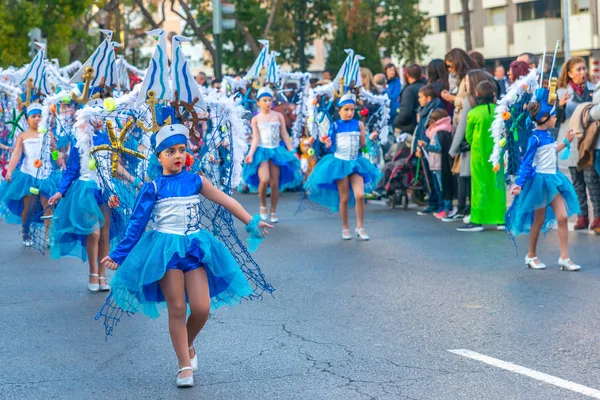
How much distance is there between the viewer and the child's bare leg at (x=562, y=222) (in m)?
10.6

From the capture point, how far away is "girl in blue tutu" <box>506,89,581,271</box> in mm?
10656

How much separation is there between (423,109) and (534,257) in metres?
5.16

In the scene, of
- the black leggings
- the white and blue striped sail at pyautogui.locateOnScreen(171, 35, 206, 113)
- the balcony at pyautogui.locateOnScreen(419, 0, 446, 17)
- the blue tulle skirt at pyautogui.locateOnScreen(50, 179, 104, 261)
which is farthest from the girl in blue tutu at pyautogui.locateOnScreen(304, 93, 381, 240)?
the balcony at pyautogui.locateOnScreen(419, 0, 446, 17)

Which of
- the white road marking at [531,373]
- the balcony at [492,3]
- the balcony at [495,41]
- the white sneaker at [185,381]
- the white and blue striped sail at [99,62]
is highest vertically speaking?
the balcony at [492,3]

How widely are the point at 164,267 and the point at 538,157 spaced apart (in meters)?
5.05

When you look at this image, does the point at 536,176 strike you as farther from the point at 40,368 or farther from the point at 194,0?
the point at 194,0

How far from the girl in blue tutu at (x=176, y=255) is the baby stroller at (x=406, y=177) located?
362 inches

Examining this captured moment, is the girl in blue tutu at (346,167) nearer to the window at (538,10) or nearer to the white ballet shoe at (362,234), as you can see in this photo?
the white ballet shoe at (362,234)

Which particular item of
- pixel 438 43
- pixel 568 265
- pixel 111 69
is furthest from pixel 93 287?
pixel 438 43

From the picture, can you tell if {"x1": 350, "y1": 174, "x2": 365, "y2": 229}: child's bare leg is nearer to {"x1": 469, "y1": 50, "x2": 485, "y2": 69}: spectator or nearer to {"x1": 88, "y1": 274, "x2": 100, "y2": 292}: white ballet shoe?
{"x1": 469, "y1": 50, "x2": 485, "y2": 69}: spectator

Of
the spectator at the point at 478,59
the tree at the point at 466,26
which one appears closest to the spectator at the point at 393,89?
the spectator at the point at 478,59

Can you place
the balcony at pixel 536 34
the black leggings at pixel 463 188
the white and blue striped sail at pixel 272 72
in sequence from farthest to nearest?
the balcony at pixel 536 34 → the white and blue striped sail at pixel 272 72 → the black leggings at pixel 463 188

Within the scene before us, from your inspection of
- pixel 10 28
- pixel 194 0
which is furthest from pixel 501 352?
pixel 194 0

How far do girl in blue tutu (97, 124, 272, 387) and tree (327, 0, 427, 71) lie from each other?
107 feet
